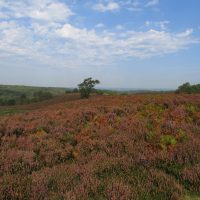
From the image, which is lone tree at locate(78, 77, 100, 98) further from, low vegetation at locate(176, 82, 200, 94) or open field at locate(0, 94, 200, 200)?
open field at locate(0, 94, 200, 200)

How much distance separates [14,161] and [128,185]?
3303 millimetres

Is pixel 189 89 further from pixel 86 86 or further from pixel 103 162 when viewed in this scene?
pixel 103 162

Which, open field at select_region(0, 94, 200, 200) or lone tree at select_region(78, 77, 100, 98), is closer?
open field at select_region(0, 94, 200, 200)

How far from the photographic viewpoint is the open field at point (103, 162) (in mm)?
4840

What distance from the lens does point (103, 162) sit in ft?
20.6

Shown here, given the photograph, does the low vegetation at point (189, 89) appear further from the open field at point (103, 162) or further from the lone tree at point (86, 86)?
the open field at point (103, 162)

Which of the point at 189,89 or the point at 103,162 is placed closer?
the point at 103,162

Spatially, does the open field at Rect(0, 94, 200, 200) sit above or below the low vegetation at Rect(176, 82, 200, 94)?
below

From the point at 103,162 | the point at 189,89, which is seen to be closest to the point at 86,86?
the point at 189,89

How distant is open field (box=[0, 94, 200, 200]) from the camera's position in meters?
4.84

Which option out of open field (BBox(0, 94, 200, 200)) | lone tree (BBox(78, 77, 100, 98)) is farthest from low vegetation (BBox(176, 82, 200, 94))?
open field (BBox(0, 94, 200, 200))

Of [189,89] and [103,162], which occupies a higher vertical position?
[189,89]

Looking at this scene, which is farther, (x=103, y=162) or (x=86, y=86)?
(x=86, y=86)

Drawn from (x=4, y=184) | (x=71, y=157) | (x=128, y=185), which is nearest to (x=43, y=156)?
(x=71, y=157)
